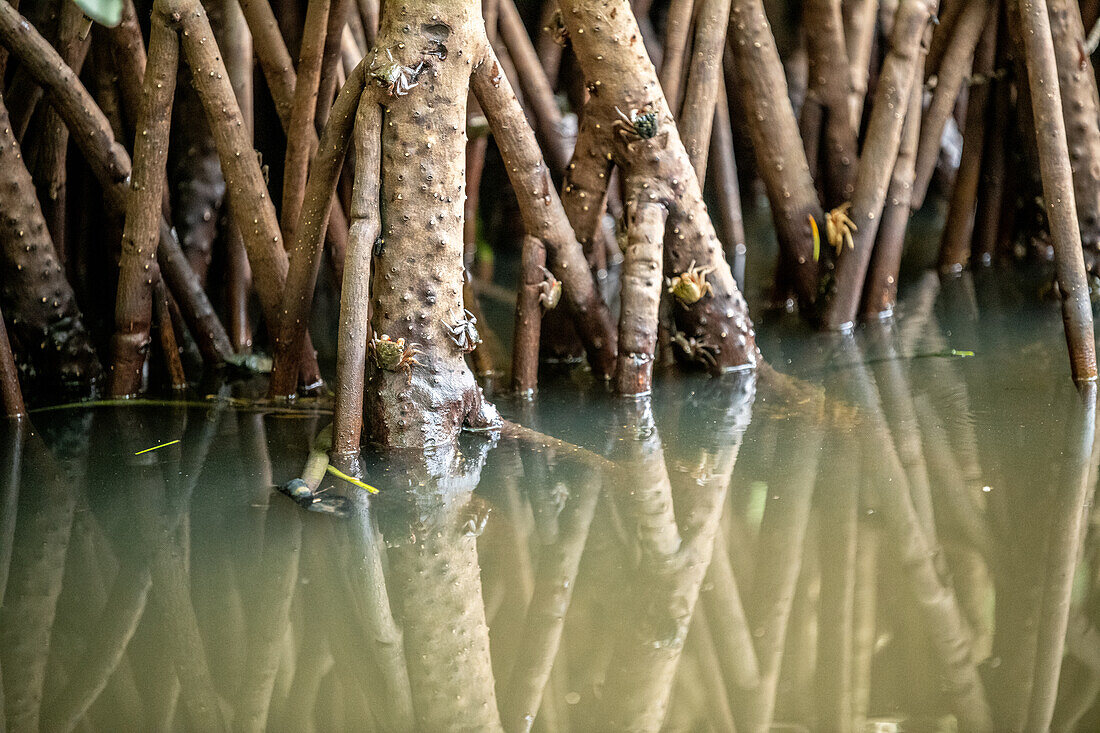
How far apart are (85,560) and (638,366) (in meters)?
1.92

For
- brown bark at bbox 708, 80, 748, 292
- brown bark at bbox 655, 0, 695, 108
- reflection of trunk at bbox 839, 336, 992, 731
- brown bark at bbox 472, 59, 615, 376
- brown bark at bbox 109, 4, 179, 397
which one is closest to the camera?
reflection of trunk at bbox 839, 336, 992, 731

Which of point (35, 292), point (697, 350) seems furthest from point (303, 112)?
point (697, 350)

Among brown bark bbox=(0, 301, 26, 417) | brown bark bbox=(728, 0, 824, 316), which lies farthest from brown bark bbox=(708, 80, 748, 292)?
brown bark bbox=(0, 301, 26, 417)

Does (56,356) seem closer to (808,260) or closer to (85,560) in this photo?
(85,560)

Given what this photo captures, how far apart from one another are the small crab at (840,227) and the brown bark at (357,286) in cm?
223

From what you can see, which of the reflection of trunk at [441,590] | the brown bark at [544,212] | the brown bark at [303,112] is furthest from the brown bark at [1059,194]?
the brown bark at [303,112]

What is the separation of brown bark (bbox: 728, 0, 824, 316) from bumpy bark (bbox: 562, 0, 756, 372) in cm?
72

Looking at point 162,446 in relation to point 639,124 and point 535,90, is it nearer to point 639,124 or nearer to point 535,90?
point 639,124

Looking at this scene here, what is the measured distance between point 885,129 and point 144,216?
10.0 ft

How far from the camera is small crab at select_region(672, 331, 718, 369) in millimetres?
3730

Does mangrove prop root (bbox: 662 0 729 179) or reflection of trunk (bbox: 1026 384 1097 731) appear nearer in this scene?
reflection of trunk (bbox: 1026 384 1097 731)

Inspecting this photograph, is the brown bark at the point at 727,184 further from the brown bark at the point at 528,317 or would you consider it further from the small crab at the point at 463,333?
the small crab at the point at 463,333

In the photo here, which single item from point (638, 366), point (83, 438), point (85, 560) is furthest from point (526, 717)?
point (83, 438)

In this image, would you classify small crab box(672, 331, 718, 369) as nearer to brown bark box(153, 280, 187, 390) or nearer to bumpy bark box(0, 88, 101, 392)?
brown bark box(153, 280, 187, 390)
